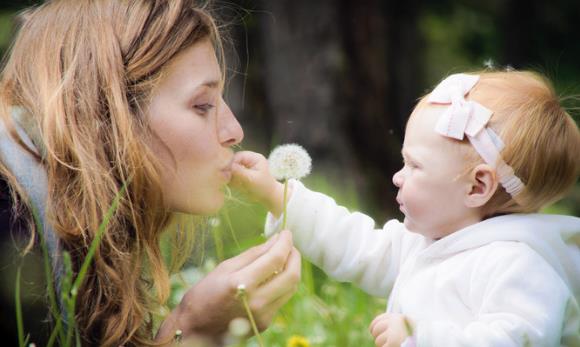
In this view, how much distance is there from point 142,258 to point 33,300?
27 centimetres

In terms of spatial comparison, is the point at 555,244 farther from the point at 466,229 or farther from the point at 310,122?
the point at 310,122

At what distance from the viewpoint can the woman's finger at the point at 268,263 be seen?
193 cm

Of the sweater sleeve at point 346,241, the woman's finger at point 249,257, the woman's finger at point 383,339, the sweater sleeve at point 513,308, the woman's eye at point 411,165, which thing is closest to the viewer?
the sweater sleeve at point 513,308

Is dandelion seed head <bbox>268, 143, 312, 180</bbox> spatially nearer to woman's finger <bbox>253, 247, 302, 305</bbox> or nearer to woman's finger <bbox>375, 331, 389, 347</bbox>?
woman's finger <bbox>253, 247, 302, 305</bbox>

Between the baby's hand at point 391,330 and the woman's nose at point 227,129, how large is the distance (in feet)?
1.74

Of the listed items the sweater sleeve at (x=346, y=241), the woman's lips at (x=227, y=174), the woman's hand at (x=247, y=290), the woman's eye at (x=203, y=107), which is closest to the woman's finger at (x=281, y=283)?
the woman's hand at (x=247, y=290)

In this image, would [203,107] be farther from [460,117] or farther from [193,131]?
[460,117]

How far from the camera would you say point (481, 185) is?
1858 millimetres

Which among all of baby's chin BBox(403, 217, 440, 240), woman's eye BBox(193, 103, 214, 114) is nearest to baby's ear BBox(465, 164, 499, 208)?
baby's chin BBox(403, 217, 440, 240)

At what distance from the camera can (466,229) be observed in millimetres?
1854

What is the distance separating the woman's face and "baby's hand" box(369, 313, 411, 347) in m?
0.49

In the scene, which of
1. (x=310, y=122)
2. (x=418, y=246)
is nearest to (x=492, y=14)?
(x=310, y=122)

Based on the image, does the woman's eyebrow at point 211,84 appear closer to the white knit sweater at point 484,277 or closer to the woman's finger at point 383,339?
the white knit sweater at point 484,277

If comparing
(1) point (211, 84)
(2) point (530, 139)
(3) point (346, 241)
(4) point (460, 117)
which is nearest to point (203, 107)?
(1) point (211, 84)
